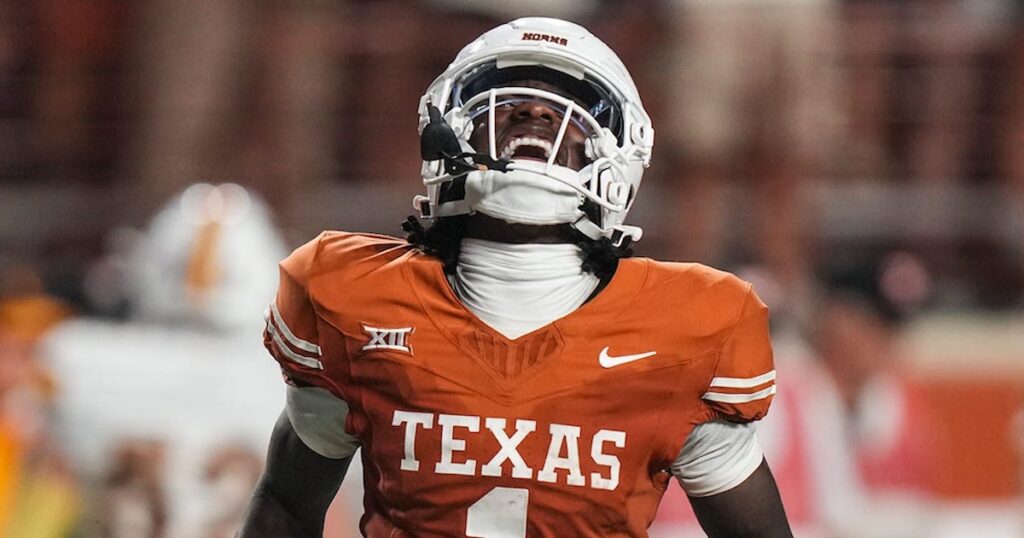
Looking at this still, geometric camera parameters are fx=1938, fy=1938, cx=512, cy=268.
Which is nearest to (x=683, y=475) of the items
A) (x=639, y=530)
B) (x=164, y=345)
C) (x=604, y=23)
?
(x=639, y=530)

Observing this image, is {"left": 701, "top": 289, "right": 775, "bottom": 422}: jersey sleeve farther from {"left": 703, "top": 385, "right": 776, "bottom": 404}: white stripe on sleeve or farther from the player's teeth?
the player's teeth

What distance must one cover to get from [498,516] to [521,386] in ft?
0.47

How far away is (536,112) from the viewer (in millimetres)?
2258

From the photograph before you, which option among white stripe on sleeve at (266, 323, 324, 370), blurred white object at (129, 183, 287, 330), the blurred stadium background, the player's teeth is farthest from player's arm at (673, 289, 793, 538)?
blurred white object at (129, 183, 287, 330)

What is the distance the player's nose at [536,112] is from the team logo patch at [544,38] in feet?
0.25

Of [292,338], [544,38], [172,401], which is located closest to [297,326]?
[292,338]

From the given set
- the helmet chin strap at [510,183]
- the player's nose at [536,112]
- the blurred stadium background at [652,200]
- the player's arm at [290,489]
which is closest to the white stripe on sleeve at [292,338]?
the player's arm at [290,489]

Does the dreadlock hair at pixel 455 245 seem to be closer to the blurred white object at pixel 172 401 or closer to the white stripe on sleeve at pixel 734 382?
the white stripe on sleeve at pixel 734 382

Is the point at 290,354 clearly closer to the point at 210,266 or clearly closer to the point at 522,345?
the point at 522,345

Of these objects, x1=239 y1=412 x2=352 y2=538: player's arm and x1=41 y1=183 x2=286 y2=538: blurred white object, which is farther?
x1=41 y1=183 x2=286 y2=538: blurred white object

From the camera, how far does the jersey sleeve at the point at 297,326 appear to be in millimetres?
2217

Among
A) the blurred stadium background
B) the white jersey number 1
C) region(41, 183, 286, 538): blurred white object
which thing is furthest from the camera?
the blurred stadium background

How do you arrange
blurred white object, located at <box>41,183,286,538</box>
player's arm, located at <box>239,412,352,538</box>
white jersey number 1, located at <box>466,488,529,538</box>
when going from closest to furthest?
white jersey number 1, located at <box>466,488,529,538</box>
player's arm, located at <box>239,412,352,538</box>
blurred white object, located at <box>41,183,286,538</box>

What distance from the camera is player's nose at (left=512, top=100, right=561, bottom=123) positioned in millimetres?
2260
